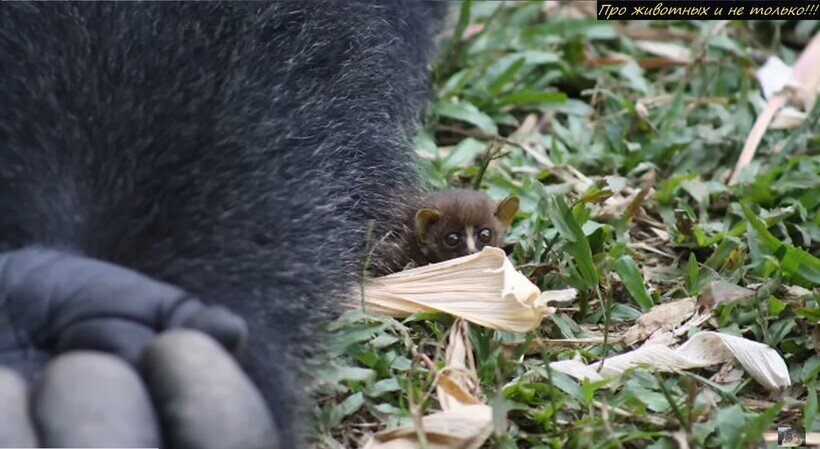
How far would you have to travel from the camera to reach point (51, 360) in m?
1.55

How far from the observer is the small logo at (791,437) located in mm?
2060

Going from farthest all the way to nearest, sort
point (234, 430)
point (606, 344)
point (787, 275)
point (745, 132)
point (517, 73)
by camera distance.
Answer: point (517, 73), point (745, 132), point (787, 275), point (606, 344), point (234, 430)

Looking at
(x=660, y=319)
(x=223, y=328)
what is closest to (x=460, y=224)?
(x=660, y=319)

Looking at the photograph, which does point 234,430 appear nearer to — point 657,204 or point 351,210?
point 351,210

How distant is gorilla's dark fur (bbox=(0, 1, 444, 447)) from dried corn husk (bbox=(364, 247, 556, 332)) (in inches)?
6.3

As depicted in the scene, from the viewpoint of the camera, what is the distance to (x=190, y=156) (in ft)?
6.11

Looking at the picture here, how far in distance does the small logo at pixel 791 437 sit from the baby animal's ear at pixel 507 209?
926mm

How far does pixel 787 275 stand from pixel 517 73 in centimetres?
137

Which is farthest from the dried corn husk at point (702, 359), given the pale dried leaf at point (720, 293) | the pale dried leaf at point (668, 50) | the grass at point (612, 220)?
the pale dried leaf at point (668, 50)

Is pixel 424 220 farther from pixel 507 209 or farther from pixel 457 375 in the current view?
pixel 457 375

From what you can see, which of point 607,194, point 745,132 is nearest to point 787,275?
point 607,194

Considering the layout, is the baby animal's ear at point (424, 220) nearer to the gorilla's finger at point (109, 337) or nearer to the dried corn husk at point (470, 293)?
the dried corn husk at point (470, 293)

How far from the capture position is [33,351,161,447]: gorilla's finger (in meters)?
1.44

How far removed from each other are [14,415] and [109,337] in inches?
6.6
